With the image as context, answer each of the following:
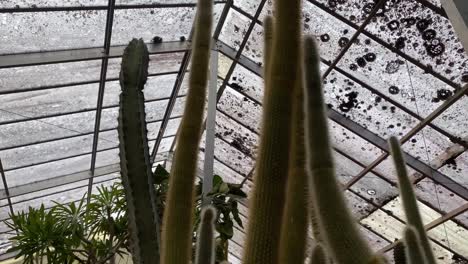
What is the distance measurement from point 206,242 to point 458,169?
7.68 metres

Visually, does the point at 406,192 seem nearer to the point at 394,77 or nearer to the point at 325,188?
the point at 325,188

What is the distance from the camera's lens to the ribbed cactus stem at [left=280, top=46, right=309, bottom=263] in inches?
50.1

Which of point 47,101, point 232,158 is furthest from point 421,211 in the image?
point 47,101

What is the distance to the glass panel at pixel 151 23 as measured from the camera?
25.8 ft

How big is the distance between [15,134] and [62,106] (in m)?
0.99

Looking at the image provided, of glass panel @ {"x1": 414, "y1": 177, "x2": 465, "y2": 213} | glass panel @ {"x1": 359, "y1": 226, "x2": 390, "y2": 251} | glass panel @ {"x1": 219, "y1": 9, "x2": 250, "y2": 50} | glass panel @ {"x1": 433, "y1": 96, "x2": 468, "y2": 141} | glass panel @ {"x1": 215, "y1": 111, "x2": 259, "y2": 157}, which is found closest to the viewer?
glass panel @ {"x1": 433, "y1": 96, "x2": 468, "y2": 141}

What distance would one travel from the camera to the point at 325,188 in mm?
1145

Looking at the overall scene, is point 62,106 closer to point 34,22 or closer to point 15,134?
point 15,134

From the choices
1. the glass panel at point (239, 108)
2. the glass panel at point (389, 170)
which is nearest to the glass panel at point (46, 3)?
the glass panel at point (239, 108)

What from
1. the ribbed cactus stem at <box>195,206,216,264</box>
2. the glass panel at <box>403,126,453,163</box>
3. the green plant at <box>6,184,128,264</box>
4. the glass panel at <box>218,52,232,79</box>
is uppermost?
the glass panel at <box>218,52,232,79</box>

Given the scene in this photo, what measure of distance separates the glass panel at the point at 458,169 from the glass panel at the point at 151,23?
15.5ft

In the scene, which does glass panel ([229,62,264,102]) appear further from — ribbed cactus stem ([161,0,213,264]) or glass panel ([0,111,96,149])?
ribbed cactus stem ([161,0,213,264])

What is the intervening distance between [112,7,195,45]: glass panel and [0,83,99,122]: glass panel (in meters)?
1.26

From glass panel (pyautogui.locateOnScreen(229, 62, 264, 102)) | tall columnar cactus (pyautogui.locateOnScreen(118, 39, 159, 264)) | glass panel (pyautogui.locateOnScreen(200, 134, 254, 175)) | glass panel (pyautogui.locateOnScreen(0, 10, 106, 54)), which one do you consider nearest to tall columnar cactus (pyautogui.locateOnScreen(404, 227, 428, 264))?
tall columnar cactus (pyautogui.locateOnScreen(118, 39, 159, 264))
